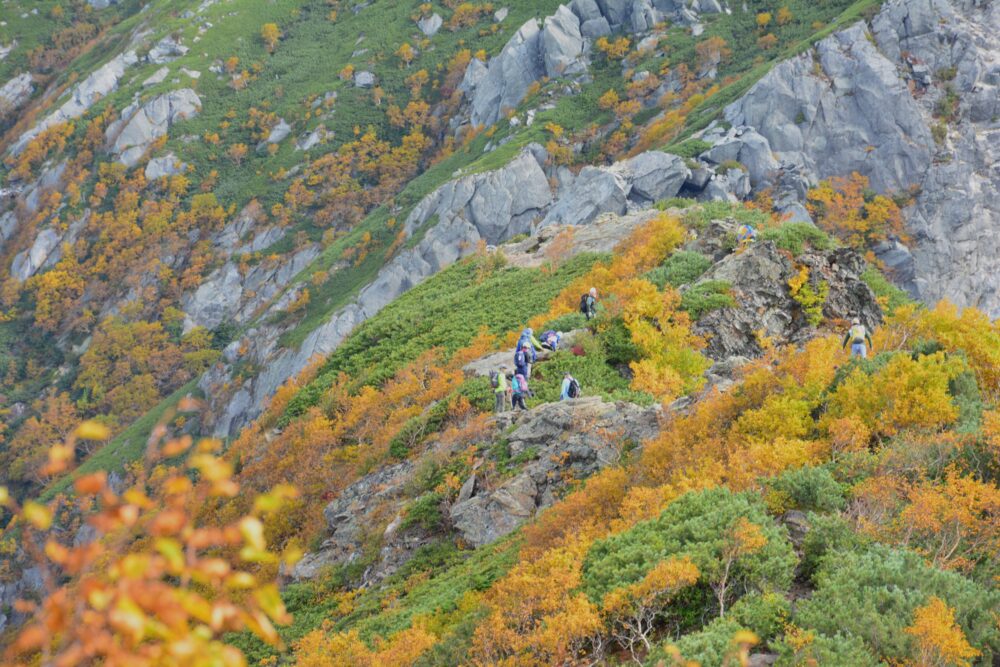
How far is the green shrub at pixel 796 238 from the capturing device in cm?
2483

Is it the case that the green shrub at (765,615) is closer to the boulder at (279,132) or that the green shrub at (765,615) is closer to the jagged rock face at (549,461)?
the jagged rock face at (549,461)

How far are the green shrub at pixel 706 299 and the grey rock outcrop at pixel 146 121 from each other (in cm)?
9174

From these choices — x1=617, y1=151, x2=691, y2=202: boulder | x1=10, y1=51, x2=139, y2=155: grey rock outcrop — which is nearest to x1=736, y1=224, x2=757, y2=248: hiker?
x1=617, y1=151, x2=691, y2=202: boulder

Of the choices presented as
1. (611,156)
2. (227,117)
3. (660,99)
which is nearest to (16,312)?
(227,117)

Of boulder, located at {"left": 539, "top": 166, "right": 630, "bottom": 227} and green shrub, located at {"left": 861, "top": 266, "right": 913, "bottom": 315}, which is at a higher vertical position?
green shrub, located at {"left": 861, "top": 266, "right": 913, "bottom": 315}

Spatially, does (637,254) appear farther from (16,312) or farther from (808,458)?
(16,312)

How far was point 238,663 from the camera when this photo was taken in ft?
8.91

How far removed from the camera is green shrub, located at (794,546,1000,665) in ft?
24.2

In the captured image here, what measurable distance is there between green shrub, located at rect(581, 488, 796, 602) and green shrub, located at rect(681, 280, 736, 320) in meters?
12.5

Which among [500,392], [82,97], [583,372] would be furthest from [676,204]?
[82,97]

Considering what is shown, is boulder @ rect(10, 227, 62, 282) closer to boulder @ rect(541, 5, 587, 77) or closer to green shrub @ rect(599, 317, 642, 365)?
boulder @ rect(541, 5, 587, 77)

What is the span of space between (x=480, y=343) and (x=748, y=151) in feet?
110

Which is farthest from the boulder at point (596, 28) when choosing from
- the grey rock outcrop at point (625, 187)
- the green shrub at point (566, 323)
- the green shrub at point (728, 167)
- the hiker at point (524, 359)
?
the hiker at point (524, 359)

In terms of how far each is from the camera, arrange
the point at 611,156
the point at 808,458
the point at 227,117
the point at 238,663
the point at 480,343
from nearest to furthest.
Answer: the point at 238,663 → the point at 808,458 → the point at 480,343 → the point at 611,156 → the point at 227,117
